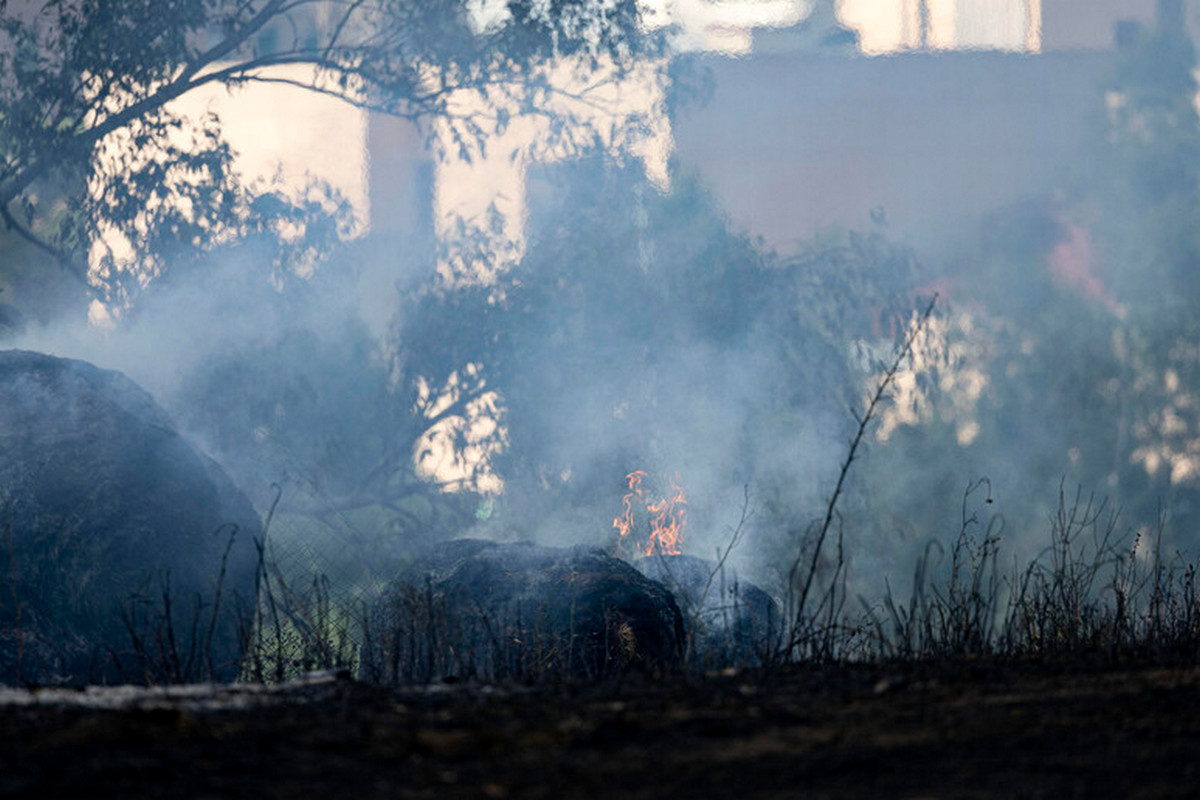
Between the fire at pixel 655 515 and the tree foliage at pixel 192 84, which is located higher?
the tree foliage at pixel 192 84

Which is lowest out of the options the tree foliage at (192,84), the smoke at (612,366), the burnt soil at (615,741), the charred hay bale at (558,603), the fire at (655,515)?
the burnt soil at (615,741)

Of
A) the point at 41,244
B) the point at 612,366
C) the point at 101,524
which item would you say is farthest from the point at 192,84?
the point at 101,524

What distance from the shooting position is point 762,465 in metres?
13.8

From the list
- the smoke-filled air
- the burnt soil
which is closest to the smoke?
the smoke-filled air

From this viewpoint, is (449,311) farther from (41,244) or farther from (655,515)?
(41,244)

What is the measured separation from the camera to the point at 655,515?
40.7ft

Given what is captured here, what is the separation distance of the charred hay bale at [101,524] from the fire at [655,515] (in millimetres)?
4274

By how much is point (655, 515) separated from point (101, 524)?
596cm

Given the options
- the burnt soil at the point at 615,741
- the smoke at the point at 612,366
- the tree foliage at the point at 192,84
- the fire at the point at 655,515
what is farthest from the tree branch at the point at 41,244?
the burnt soil at the point at 615,741

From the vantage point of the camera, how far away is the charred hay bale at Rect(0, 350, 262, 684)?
6789mm

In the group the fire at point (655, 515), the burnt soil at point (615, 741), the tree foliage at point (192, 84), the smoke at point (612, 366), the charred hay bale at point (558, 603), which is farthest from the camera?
the fire at point (655, 515)

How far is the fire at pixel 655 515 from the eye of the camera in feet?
37.8

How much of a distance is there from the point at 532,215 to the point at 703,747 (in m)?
9.47

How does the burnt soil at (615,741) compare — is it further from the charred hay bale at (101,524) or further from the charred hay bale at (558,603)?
the charred hay bale at (101,524)
